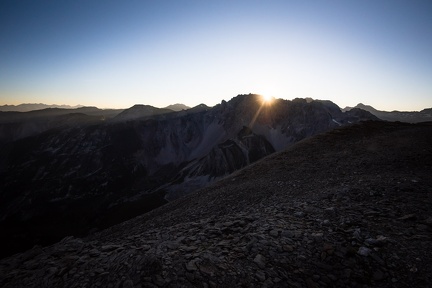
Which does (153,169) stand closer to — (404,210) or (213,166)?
(213,166)

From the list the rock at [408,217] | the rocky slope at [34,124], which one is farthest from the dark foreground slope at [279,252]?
the rocky slope at [34,124]

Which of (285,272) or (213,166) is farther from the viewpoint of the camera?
(213,166)

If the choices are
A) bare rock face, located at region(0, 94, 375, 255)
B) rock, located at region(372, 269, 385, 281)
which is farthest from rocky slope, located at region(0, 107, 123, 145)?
rock, located at region(372, 269, 385, 281)

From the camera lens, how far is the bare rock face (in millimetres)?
93062

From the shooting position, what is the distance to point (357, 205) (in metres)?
9.18

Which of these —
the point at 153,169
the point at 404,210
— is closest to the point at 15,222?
the point at 153,169

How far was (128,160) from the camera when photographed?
131 meters

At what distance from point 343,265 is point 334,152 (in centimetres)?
1730

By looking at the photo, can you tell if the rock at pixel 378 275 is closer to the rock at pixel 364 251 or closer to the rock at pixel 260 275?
the rock at pixel 364 251

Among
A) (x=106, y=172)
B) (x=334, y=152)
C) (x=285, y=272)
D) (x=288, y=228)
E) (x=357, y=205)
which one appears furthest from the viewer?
(x=106, y=172)

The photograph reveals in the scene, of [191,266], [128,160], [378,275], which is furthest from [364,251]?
[128,160]

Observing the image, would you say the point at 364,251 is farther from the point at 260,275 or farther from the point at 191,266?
the point at 191,266

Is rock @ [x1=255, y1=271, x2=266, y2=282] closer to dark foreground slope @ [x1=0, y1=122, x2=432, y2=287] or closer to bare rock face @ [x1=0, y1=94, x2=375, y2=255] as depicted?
dark foreground slope @ [x1=0, y1=122, x2=432, y2=287]

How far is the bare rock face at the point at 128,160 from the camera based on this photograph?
93.1 m
